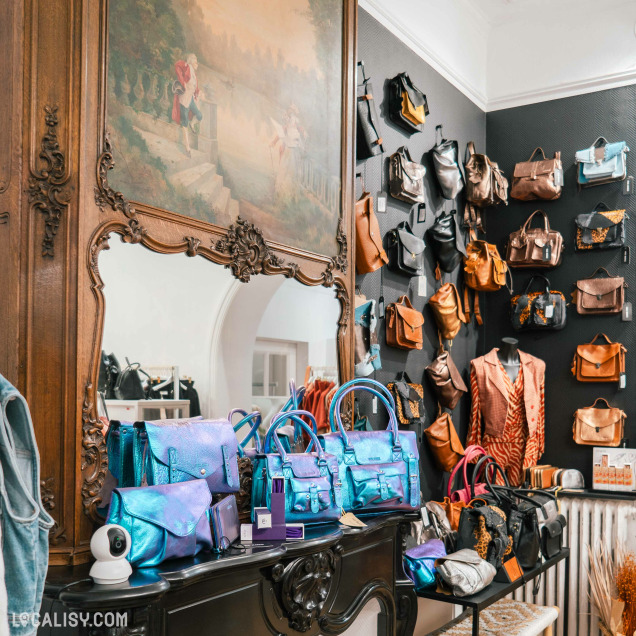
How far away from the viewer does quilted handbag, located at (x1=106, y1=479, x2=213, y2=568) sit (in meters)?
1.86

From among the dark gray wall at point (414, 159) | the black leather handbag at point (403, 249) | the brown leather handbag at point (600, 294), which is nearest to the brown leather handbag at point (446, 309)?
the dark gray wall at point (414, 159)

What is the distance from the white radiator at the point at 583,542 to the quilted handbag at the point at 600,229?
1776 mm

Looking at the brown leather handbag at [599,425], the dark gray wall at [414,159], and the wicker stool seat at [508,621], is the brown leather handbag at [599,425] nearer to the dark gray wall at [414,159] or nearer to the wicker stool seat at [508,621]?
the dark gray wall at [414,159]

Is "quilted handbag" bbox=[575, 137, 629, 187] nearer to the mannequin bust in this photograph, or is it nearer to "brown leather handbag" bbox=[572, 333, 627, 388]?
"brown leather handbag" bbox=[572, 333, 627, 388]

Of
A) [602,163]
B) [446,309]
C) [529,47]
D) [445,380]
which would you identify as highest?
[529,47]

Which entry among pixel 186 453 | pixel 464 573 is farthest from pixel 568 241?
pixel 186 453

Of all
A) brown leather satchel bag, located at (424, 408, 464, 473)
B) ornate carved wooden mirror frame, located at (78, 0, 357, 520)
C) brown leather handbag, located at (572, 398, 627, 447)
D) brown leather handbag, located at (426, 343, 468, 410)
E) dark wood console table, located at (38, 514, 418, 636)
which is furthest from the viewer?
brown leather handbag, located at (572, 398, 627, 447)

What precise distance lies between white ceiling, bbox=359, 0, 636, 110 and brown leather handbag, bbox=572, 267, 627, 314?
1.44 meters

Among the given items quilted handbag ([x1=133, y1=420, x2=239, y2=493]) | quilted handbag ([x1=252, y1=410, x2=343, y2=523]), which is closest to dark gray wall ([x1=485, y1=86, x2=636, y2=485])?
quilted handbag ([x1=252, y1=410, x2=343, y2=523])

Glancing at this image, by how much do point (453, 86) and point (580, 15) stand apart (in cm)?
116

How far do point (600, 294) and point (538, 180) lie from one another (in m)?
0.94

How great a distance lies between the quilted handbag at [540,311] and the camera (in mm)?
5223

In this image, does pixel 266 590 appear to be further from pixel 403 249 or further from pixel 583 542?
pixel 583 542

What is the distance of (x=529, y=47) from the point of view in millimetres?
5645
